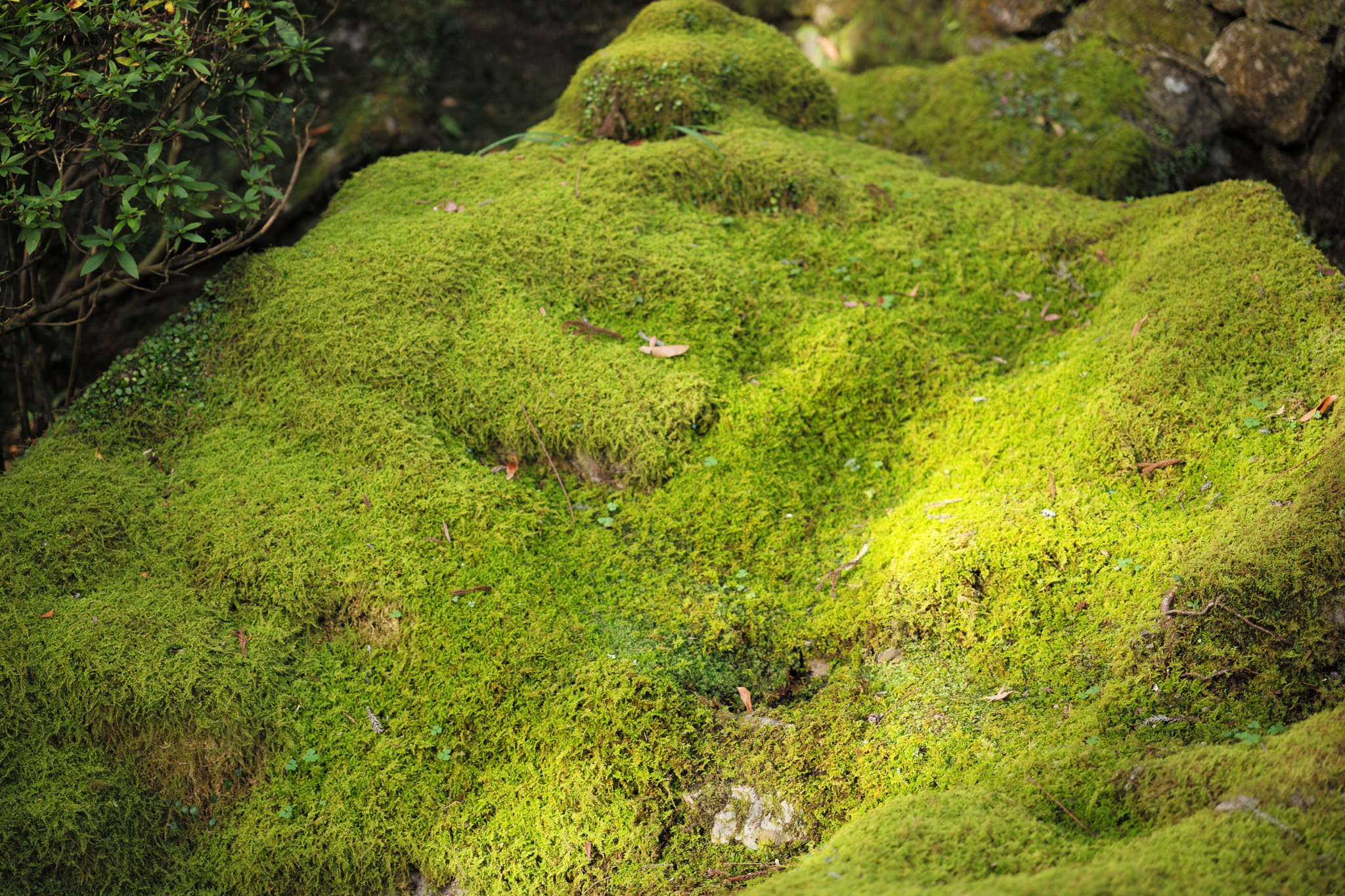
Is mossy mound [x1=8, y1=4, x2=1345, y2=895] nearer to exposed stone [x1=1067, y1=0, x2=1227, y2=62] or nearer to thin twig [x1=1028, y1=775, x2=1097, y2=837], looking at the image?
thin twig [x1=1028, y1=775, x2=1097, y2=837]

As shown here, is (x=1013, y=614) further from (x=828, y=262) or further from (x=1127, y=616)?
(x=828, y=262)

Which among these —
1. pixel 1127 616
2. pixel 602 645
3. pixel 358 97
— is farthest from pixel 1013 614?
pixel 358 97

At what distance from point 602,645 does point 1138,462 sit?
8.98 feet

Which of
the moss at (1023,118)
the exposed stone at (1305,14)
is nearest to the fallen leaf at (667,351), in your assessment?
the moss at (1023,118)

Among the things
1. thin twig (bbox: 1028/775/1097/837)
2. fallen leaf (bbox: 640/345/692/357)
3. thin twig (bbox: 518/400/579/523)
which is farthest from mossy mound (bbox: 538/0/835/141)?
thin twig (bbox: 1028/775/1097/837)

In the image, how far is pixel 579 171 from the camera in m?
5.64

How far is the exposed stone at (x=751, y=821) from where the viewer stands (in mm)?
3184

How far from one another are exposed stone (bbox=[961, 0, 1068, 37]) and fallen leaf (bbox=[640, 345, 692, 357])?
21.8 feet

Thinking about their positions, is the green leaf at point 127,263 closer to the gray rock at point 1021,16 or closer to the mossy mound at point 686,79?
the mossy mound at point 686,79

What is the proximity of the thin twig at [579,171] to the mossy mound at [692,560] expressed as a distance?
0.17 ft

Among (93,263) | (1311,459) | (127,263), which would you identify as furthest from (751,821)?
(93,263)

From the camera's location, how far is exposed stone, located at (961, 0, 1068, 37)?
8438 millimetres

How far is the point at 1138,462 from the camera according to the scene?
387cm

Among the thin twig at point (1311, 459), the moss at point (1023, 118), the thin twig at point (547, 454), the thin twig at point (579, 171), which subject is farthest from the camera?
the moss at point (1023, 118)
